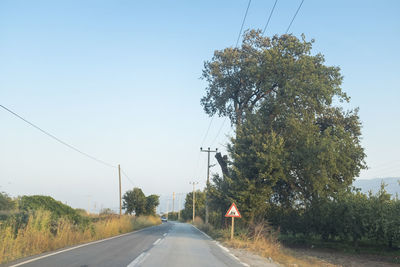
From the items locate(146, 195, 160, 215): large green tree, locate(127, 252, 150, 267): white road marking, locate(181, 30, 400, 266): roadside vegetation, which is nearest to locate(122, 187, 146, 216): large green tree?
locate(146, 195, 160, 215): large green tree

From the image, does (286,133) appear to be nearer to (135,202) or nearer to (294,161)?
(294,161)

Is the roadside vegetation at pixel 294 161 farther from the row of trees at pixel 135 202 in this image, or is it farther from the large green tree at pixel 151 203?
the large green tree at pixel 151 203

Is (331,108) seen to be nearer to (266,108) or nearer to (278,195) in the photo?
(266,108)

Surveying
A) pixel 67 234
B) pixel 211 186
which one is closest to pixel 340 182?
pixel 211 186

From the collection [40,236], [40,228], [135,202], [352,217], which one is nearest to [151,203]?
[135,202]

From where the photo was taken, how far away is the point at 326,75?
87.4ft

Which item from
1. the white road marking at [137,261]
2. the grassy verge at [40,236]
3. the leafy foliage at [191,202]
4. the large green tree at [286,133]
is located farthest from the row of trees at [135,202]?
the white road marking at [137,261]

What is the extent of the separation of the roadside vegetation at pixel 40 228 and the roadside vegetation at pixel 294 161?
8618 millimetres

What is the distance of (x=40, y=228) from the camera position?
14992mm

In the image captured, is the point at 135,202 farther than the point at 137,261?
Yes

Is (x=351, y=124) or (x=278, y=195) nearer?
(x=278, y=195)

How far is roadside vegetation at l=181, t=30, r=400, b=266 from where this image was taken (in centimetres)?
2189

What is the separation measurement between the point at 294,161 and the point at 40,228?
16008mm

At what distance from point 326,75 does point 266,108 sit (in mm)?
5482
